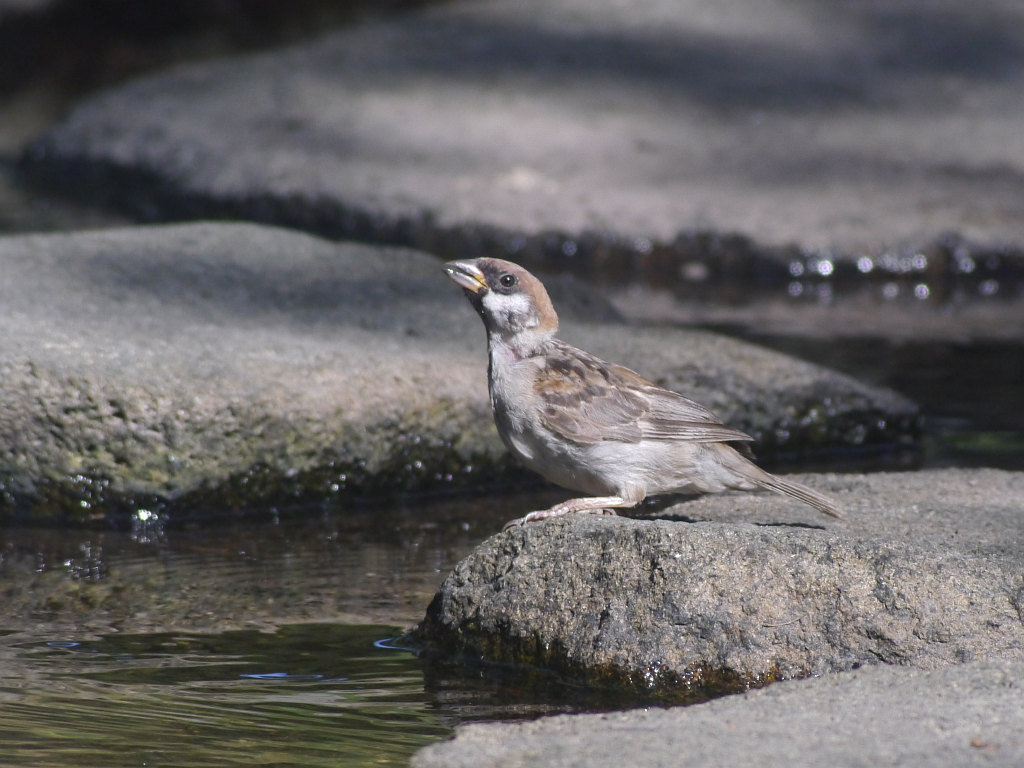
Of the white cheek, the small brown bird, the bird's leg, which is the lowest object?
the bird's leg

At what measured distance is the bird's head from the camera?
4875 mm

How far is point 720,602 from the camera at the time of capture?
398 centimetres

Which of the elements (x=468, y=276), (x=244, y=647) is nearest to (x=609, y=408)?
(x=468, y=276)

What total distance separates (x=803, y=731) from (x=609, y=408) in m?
1.72

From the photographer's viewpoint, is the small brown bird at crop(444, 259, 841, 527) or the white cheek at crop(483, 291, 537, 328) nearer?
the small brown bird at crop(444, 259, 841, 527)

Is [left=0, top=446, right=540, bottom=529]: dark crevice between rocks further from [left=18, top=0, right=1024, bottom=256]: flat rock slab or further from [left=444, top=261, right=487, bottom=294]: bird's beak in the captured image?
[left=18, top=0, right=1024, bottom=256]: flat rock slab

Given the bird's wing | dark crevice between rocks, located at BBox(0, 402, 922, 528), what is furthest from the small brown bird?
dark crevice between rocks, located at BBox(0, 402, 922, 528)

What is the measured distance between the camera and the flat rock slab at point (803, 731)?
304 centimetres

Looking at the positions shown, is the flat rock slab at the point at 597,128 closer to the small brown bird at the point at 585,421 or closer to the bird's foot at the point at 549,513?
the small brown bird at the point at 585,421

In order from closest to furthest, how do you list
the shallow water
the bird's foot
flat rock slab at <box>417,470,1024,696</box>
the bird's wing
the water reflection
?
the water reflection → the shallow water → flat rock slab at <box>417,470,1024,696</box> → the bird's foot → the bird's wing

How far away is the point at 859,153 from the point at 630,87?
1.98m

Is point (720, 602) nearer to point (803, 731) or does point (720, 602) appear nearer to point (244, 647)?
point (803, 731)

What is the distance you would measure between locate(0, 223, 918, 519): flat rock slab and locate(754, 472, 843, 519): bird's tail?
5.49 ft

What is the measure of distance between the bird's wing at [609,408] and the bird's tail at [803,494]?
19 centimetres
